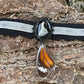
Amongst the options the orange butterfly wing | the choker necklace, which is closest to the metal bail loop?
the choker necklace

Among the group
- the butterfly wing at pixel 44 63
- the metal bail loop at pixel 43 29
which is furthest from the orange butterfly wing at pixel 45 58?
the metal bail loop at pixel 43 29

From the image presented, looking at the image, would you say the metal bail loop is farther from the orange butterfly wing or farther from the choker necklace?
the orange butterfly wing

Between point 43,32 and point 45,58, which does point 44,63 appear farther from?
point 43,32

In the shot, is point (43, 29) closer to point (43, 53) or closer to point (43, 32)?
point (43, 32)

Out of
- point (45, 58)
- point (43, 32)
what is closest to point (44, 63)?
point (45, 58)

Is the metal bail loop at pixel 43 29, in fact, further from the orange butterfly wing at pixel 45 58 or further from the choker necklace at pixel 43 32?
the orange butterfly wing at pixel 45 58

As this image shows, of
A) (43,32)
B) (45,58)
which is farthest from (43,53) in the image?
(43,32)

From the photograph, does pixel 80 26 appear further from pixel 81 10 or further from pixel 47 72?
pixel 47 72

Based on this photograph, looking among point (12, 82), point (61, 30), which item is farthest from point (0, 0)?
point (12, 82)

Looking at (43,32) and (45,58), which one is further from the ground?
(43,32)
